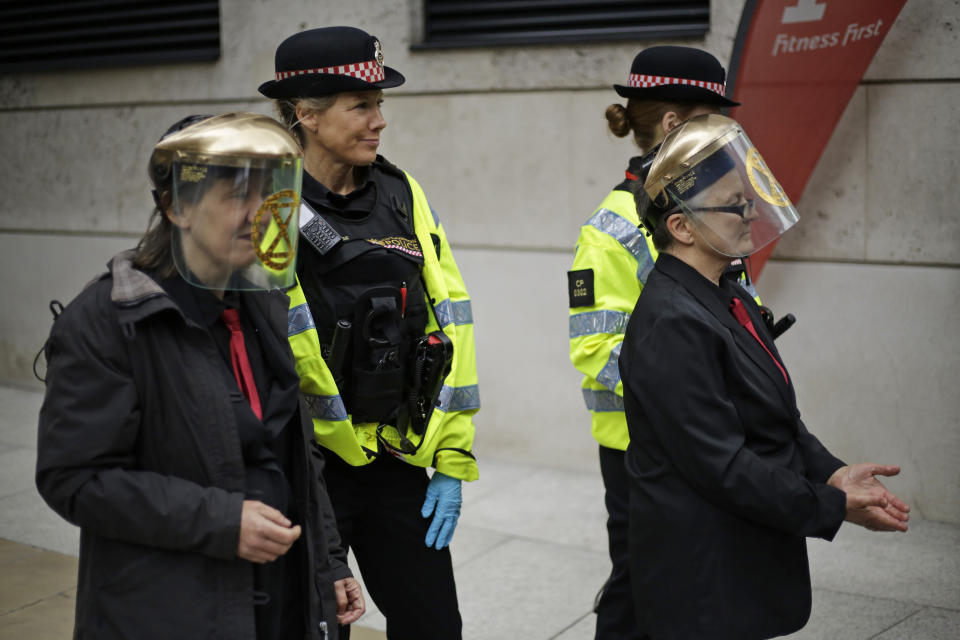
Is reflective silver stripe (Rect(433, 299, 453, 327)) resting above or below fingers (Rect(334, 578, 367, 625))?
above

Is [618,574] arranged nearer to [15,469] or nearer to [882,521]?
[882,521]

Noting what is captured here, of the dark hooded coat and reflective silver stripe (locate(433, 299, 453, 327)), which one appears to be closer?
the dark hooded coat

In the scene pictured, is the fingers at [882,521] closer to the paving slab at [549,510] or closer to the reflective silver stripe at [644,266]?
the reflective silver stripe at [644,266]

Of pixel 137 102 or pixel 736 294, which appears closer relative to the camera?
pixel 736 294

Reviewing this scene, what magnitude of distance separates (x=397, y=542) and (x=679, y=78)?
1.61 metres

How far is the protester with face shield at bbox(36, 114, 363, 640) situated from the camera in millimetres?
2018

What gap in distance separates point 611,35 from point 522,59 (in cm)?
52

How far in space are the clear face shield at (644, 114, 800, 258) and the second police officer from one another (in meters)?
0.85

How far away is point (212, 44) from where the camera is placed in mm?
7371

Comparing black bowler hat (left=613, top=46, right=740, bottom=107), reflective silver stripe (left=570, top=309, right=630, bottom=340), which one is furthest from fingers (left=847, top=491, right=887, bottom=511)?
black bowler hat (left=613, top=46, right=740, bottom=107)

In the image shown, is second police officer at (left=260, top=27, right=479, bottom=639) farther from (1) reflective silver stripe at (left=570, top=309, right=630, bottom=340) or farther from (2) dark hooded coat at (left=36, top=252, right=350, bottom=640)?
(2) dark hooded coat at (left=36, top=252, right=350, bottom=640)

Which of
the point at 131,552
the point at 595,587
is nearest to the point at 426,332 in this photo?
the point at 131,552

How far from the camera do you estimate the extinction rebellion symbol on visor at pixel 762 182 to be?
254 centimetres

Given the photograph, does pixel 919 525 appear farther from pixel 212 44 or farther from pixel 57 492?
Result: pixel 212 44
